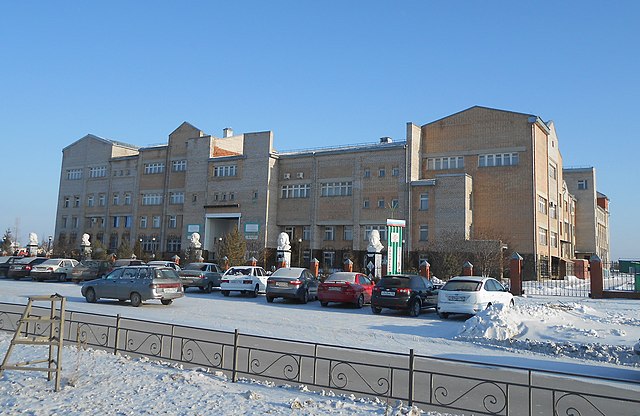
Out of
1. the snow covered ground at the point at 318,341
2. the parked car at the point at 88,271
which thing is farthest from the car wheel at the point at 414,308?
the parked car at the point at 88,271

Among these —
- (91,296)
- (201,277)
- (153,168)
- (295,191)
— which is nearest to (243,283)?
(201,277)

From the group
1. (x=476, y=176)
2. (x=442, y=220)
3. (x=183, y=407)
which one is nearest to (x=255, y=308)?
(x=183, y=407)

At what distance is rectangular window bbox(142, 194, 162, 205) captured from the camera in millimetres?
64562

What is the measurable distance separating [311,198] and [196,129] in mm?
16962

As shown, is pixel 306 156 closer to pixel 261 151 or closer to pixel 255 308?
pixel 261 151

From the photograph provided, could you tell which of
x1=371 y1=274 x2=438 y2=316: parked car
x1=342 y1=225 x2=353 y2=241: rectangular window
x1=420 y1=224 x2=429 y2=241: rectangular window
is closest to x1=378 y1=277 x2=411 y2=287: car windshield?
x1=371 y1=274 x2=438 y2=316: parked car

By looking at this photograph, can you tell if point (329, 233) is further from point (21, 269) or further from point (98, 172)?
point (98, 172)

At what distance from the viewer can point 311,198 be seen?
56125mm

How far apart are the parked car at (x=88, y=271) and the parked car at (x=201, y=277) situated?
8829 millimetres

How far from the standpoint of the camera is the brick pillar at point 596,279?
83.6 feet

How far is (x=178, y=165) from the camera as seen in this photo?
6384 centimetres

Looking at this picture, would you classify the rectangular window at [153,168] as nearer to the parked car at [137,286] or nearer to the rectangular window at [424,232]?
the rectangular window at [424,232]

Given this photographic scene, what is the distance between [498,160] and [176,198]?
35.4m

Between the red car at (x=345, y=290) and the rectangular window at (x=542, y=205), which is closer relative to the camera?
the red car at (x=345, y=290)
